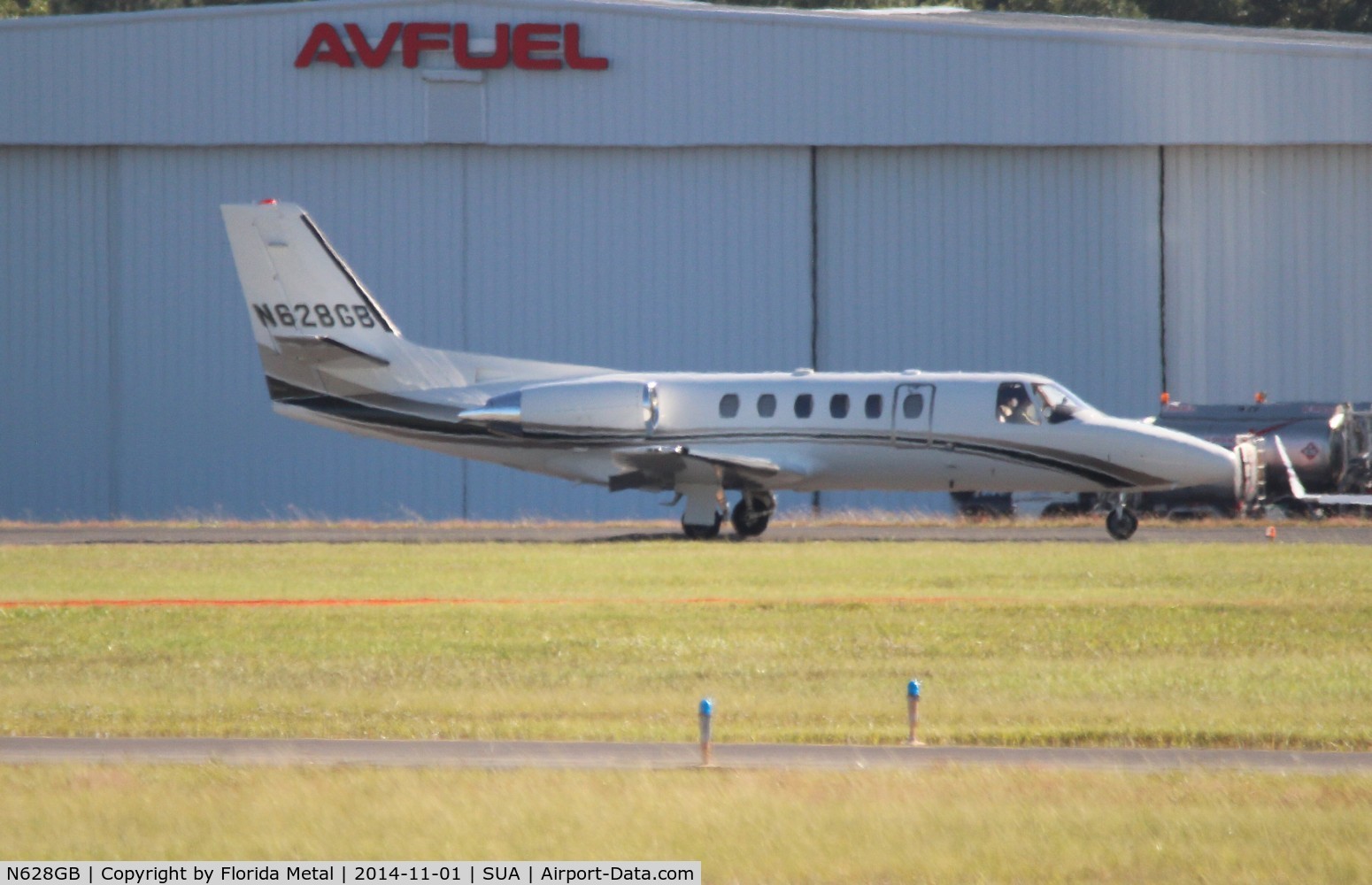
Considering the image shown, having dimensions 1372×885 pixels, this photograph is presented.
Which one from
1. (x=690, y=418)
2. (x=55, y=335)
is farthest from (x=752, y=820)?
(x=55, y=335)

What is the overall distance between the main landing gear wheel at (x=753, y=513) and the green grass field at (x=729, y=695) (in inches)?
166

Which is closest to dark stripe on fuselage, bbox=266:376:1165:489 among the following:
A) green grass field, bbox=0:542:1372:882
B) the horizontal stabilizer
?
the horizontal stabilizer

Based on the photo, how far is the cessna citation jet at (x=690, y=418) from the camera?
2934 centimetres

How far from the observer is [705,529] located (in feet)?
101

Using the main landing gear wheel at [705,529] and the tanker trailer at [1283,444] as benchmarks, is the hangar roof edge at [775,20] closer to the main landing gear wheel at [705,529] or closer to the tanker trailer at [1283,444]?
the tanker trailer at [1283,444]

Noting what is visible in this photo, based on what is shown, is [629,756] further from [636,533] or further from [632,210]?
[632,210]

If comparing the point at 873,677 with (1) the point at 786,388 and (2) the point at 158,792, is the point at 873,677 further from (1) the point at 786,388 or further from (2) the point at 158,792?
(1) the point at 786,388

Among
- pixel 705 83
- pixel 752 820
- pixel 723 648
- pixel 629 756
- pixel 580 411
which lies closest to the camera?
pixel 752 820

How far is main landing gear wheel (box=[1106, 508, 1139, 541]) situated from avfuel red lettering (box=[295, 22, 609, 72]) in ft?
53.6

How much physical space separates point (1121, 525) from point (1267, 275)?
13080 mm

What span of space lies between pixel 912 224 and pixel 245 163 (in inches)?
593

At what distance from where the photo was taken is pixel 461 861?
A: 866 cm
